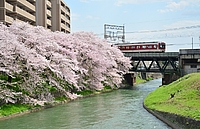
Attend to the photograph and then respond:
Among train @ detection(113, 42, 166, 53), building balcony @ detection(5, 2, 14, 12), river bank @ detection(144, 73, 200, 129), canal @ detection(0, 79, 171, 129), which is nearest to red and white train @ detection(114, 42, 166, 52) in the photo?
train @ detection(113, 42, 166, 53)

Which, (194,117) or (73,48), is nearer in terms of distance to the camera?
(194,117)

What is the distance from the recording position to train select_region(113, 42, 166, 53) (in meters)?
50.4

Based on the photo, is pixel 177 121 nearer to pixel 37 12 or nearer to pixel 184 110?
pixel 184 110

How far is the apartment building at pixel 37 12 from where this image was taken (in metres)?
38.3

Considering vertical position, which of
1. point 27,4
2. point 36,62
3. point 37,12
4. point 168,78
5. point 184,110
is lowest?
point 168,78

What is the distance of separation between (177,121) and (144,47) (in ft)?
125

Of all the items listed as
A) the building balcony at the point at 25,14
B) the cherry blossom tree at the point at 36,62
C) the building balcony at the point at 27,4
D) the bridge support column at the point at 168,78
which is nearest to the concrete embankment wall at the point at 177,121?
the cherry blossom tree at the point at 36,62

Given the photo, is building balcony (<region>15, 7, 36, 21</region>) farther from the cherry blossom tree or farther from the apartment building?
the cherry blossom tree

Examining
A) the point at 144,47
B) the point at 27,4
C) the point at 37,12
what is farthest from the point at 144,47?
the point at 27,4

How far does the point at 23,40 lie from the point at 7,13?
17.3m

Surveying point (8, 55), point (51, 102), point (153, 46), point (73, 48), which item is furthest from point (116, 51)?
point (8, 55)

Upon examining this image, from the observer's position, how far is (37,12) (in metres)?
49.7

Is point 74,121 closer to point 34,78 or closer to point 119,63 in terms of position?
point 34,78

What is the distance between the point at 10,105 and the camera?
69.3ft
